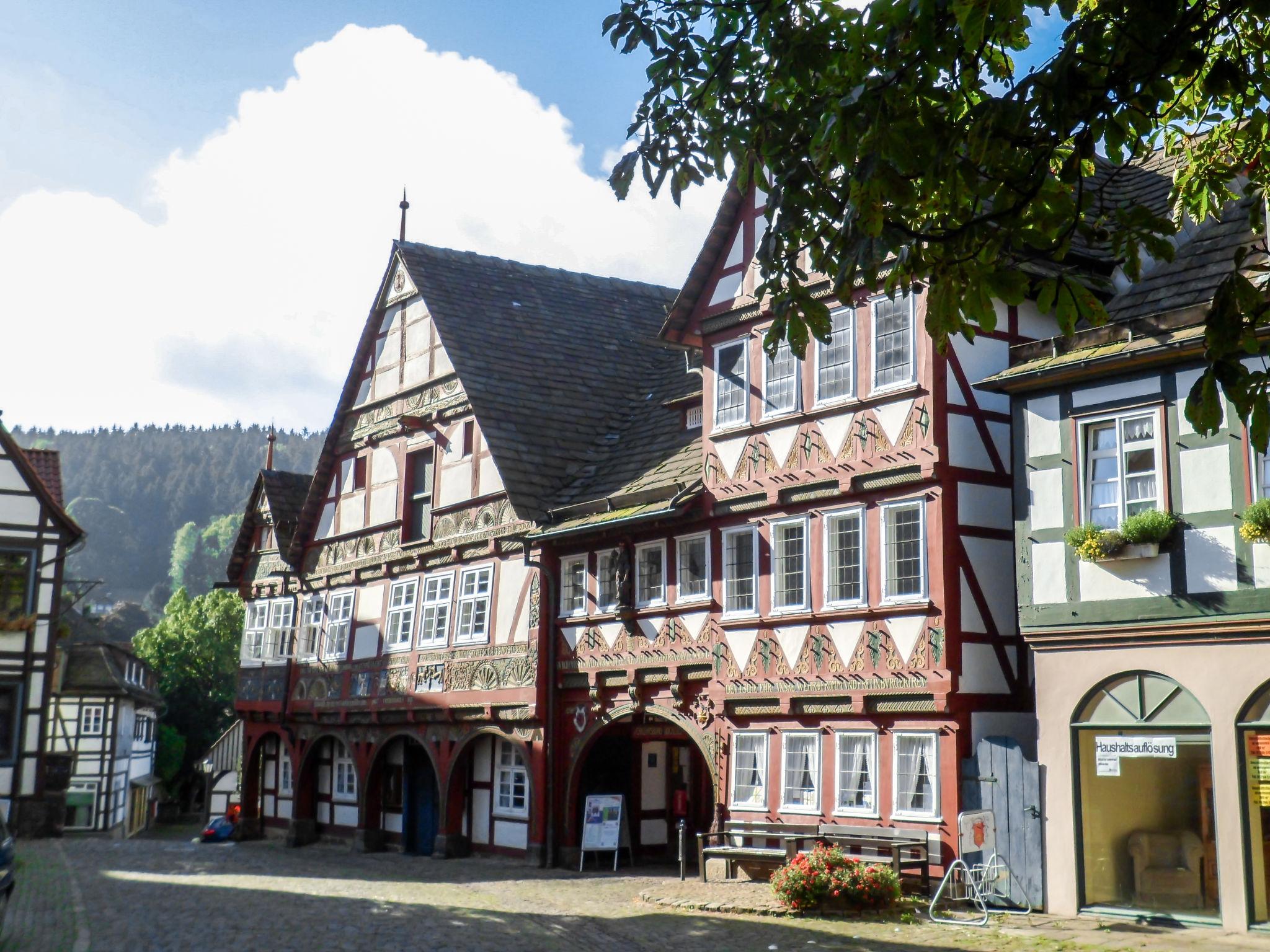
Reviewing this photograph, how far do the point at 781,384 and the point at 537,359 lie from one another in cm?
978

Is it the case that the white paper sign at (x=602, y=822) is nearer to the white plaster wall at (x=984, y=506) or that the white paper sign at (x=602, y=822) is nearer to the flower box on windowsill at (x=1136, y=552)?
the white plaster wall at (x=984, y=506)

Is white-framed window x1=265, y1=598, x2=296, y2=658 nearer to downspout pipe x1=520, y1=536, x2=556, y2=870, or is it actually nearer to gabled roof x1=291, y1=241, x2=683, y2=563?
gabled roof x1=291, y1=241, x2=683, y2=563

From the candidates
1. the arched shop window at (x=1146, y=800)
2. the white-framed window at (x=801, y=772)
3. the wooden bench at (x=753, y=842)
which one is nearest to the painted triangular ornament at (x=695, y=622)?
the white-framed window at (x=801, y=772)

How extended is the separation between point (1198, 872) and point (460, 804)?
51.9 feet

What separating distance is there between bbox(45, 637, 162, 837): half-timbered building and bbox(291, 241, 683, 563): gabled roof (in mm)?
24243

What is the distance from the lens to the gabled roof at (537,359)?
2722cm

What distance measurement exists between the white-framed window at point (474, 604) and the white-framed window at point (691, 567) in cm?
542

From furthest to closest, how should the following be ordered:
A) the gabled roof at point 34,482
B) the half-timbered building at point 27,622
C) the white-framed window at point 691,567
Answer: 1. the gabled roof at point 34,482
2. the half-timbered building at point 27,622
3. the white-framed window at point 691,567

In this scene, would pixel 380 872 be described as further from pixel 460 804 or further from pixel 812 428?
pixel 812 428

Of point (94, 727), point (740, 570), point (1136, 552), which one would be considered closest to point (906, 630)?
point (740, 570)

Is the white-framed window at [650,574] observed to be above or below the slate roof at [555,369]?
below

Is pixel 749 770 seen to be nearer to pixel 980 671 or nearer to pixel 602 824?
pixel 980 671

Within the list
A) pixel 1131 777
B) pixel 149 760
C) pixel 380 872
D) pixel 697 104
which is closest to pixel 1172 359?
pixel 1131 777

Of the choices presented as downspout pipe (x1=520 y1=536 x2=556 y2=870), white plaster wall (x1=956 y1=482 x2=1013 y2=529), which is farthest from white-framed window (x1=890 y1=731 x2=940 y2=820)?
downspout pipe (x1=520 y1=536 x2=556 y2=870)
